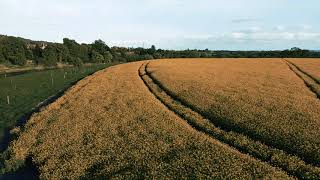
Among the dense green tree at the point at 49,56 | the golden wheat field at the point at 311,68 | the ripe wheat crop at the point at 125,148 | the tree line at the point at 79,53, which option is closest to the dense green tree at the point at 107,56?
the tree line at the point at 79,53

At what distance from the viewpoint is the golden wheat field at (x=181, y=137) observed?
21.9 metres

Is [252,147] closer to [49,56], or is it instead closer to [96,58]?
[49,56]

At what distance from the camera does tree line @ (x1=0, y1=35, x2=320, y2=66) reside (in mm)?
146250

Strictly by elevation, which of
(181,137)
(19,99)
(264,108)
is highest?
(264,108)

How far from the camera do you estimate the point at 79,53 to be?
556ft

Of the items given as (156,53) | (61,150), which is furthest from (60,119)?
(156,53)

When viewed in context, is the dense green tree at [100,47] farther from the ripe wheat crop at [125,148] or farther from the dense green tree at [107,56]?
the ripe wheat crop at [125,148]

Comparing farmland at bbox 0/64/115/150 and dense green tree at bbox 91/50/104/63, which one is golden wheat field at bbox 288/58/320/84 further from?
dense green tree at bbox 91/50/104/63

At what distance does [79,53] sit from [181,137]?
146510 mm

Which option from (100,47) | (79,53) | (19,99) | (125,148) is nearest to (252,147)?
(125,148)

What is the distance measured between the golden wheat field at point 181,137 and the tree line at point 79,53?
350ft

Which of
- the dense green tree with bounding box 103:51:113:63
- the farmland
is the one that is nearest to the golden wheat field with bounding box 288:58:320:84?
the farmland

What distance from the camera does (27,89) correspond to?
69.8 m

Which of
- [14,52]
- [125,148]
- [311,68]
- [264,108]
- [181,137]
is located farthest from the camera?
[14,52]
